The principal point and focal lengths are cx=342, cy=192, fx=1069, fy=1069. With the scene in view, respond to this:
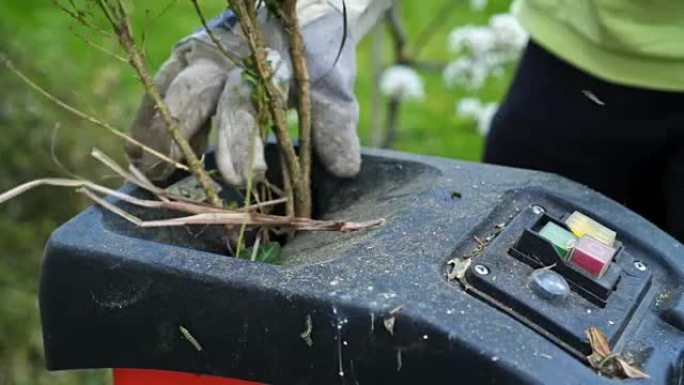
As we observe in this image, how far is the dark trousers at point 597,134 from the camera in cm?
137

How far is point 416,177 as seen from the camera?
1.21 meters

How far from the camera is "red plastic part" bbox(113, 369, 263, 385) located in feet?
3.16

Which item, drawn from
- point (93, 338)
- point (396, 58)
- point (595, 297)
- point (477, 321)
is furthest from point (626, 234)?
point (396, 58)

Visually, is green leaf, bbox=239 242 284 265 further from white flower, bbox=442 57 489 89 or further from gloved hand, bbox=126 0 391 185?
white flower, bbox=442 57 489 89

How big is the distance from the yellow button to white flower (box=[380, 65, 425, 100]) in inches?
61.3

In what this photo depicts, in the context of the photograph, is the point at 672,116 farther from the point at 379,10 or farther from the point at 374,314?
the point at 374,314

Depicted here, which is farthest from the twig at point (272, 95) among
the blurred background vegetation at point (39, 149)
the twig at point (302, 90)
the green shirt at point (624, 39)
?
the blurred background vegetation at point (39, 149)

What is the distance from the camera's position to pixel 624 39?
1.35 meters

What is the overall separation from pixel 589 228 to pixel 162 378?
0.44 meters

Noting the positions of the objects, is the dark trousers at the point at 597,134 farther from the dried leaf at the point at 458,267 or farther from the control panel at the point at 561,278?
the dried leaf at the point at 458,267

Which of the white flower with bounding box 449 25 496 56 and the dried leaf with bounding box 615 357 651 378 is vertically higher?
the dried leaf with bounding box 615 357 651 378

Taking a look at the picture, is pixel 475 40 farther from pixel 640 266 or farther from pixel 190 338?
pixel 190 338

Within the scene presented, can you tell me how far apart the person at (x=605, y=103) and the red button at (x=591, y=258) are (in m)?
0.41

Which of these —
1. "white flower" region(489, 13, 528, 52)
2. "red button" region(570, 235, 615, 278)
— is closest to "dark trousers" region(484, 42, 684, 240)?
"red button" region(570, 235, 615, 278)
